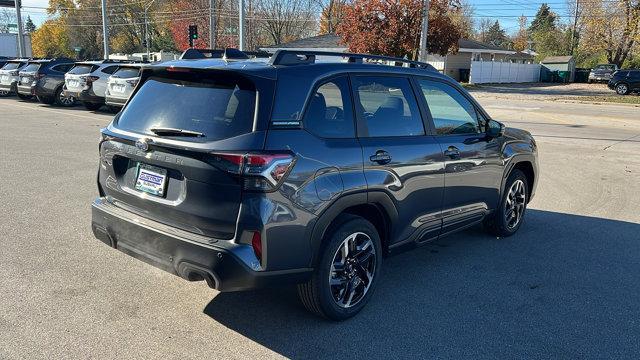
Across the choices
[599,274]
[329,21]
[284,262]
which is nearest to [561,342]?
[599,274]

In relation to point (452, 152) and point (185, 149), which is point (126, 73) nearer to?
point (452, 152)

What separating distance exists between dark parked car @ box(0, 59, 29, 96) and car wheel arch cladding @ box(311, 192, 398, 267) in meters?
22.1

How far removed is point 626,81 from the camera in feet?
120

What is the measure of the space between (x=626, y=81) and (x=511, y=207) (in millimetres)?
36582

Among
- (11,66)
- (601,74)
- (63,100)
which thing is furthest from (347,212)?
(601,74)

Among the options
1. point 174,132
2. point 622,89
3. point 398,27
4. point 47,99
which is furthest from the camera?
point 622,89

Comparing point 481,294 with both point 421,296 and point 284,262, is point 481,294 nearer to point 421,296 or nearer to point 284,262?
point 421,296

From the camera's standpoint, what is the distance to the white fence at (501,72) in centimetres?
4459

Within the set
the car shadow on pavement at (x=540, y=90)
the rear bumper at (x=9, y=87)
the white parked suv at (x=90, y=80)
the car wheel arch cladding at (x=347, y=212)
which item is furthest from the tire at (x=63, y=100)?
the car shadow on pavement at (x=540, y=90)

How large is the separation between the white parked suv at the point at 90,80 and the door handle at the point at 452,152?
14732 millimetres

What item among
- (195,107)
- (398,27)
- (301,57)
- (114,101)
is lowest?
(114,101)

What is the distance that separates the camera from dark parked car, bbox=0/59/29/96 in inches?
872

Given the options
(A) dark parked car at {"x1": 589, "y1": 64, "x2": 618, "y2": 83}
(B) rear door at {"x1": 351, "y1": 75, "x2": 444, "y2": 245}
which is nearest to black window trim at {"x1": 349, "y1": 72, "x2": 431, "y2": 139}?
(B) rear door at {"x1": 351, "y1": 75, "x2": 444, "y2": 245}

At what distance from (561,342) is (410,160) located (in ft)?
5.52
